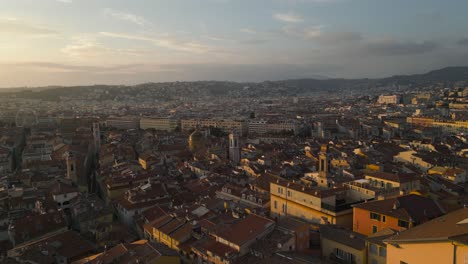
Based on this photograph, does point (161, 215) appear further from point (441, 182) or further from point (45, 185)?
point (441, 182)

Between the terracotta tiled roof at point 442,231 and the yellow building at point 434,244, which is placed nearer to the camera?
the yellow building at point 434,244

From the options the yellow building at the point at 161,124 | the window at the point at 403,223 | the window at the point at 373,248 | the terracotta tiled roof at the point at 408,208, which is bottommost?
the yellow building at the point at 161,124

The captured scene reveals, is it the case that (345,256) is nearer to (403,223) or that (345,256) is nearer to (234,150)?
(403,223)

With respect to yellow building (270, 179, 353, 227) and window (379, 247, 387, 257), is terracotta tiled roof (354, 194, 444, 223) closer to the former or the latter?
yellow building (270, 179, 353, 227)

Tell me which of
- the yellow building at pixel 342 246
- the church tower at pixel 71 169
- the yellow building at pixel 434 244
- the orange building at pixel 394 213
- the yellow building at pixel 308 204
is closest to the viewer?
the yellow building at pixel 434 244

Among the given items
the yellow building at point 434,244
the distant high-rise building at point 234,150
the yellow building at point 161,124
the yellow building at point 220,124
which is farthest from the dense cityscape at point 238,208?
the yellow building at point 161,124

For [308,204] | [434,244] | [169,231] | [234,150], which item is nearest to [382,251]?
[308,204]

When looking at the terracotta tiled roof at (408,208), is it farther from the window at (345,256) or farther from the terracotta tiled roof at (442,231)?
the terracotta tiled roof at (442,231)

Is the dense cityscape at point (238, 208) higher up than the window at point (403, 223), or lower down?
lower down
